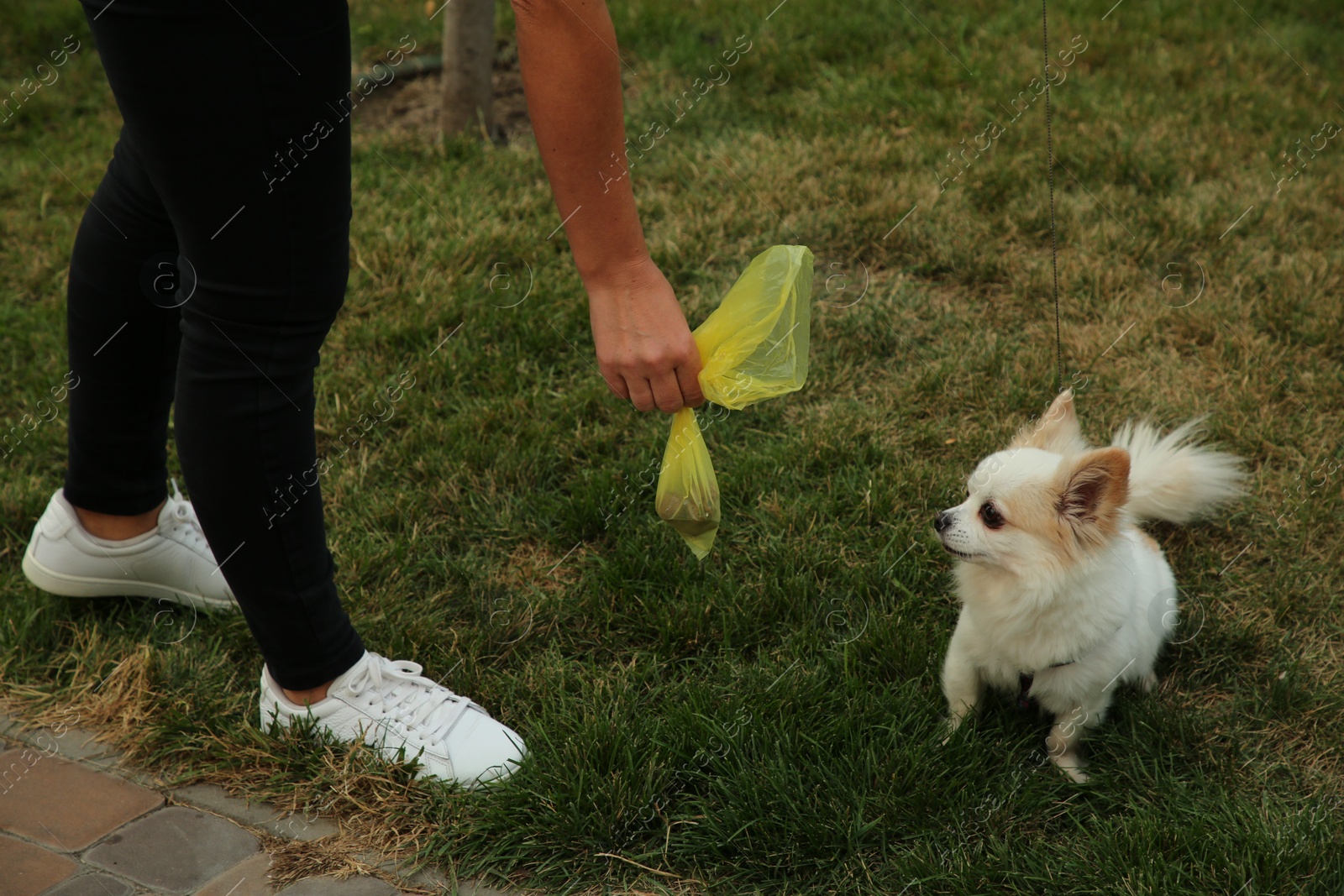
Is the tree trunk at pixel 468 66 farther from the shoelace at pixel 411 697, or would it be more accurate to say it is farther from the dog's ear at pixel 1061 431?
the dog's ear at pixel 1061 431

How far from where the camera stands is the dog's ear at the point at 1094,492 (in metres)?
1.64

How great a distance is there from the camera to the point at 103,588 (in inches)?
85.9

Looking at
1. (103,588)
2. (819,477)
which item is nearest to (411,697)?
(103,588)

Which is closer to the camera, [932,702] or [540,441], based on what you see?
[932,702]

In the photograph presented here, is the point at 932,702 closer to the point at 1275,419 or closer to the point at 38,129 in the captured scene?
the point at 1275,419

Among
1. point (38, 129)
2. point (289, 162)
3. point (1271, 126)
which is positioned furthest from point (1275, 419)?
point (38, 129)

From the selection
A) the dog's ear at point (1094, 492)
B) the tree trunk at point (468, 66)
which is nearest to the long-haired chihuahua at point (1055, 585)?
the dog's ear at point (1094, 492)

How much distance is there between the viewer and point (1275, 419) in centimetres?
268

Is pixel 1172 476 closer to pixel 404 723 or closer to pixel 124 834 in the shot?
pixel 404 723

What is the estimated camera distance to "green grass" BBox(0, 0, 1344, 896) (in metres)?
1.77

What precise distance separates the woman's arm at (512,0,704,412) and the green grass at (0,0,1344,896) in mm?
739

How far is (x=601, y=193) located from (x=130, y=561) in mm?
1382

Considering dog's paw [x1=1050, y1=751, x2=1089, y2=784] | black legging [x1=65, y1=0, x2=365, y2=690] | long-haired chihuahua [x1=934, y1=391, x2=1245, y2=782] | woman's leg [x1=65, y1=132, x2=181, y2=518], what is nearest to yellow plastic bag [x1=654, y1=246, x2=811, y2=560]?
long-haired chihuahua [x1=934, y1=391, x2=1245, y2=782]

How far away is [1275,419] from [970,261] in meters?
1.00
